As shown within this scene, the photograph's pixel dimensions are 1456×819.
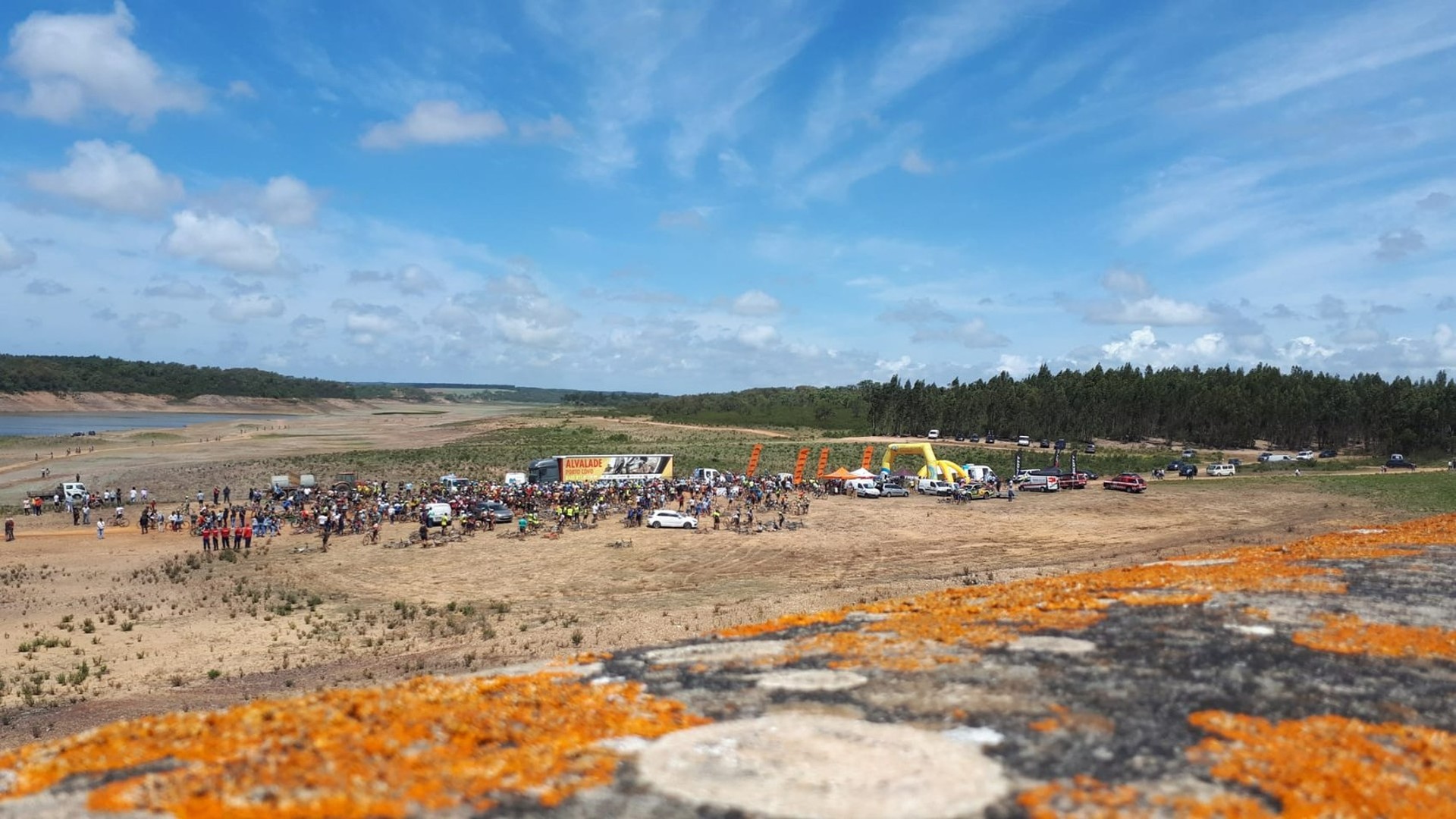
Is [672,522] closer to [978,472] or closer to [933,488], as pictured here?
[933,488]

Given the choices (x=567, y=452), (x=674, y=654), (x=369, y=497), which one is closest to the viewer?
(x=674, y=654)

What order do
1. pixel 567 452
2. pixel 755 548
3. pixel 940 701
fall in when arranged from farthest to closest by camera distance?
pixel 567 452 → pixel 755 548 → pixel 940 701

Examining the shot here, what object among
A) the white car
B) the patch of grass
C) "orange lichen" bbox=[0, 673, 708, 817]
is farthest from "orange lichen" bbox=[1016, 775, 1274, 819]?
the patch of grass

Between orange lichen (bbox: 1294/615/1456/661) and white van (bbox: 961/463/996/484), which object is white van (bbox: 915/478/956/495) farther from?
orange lichen (bbox: 1294/615/1456/661)

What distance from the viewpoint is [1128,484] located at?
53469 mm

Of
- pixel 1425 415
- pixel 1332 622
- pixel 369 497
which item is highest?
pixel 1425 415

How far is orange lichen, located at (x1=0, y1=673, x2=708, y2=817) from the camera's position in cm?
561

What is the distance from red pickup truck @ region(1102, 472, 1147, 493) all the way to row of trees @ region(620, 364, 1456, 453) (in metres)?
55.0

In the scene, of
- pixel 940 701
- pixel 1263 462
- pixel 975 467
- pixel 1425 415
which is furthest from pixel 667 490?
pixel 1425 415

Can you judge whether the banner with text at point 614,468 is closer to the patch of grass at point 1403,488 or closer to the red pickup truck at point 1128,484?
the red pickup truck at point 1128,484

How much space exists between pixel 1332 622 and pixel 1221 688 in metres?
3.66

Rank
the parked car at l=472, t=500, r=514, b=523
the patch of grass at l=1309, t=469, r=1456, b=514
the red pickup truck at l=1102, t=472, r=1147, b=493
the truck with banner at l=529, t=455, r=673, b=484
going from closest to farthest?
the parked car at l=472, t=500, r=514, b=523 < the patch of grass at l=1309, t=469, r=1456, b=514 < the red pickup truck at l=1102, t=472, r=1147, b=493 < the truck with banner at l=529, t=455, r=673, b=484

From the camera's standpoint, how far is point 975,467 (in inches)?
2530

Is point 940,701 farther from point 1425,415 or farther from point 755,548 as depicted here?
point 1425,415
